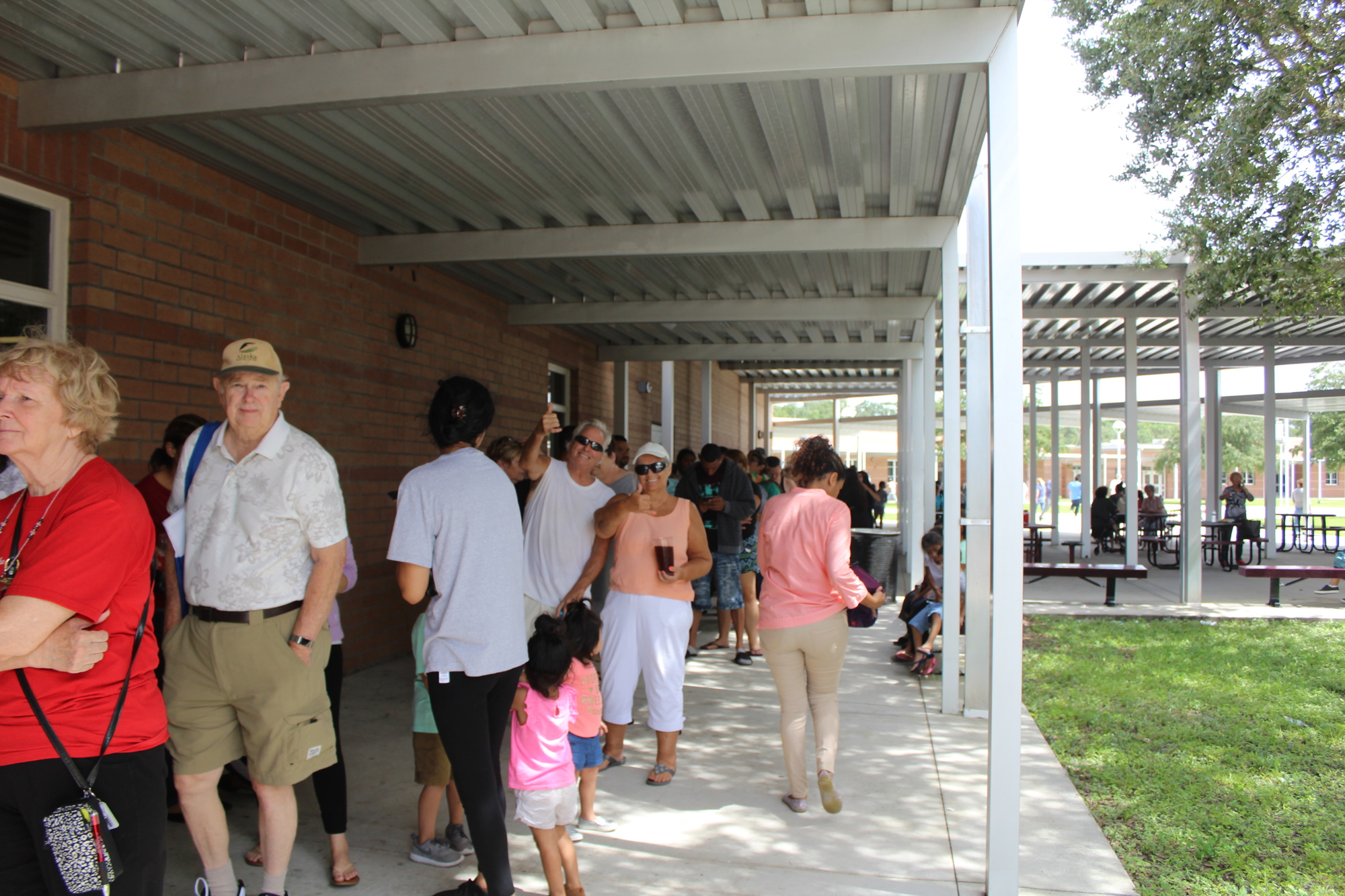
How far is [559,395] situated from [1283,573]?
28.1 feet

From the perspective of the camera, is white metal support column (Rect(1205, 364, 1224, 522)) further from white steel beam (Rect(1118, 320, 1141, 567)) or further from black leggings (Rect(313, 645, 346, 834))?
black leggings (Rect(313, 645, 346, 834))

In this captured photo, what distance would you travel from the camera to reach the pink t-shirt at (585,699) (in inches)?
127

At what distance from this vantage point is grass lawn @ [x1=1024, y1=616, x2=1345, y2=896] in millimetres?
3480

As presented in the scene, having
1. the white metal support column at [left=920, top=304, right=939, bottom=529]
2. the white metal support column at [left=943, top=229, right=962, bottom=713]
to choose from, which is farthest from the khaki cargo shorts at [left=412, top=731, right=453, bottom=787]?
the white metal support column at [left=920, top=304, right=939, bottom=529]

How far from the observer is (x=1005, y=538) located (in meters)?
3.23

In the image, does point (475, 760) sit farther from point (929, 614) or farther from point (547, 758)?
point (929, 614)

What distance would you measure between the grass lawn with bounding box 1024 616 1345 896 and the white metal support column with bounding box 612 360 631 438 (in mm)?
5885

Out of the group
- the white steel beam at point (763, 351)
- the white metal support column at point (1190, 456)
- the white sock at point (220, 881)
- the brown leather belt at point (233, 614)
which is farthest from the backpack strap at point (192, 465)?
the white metal support column at point (1190, 456)

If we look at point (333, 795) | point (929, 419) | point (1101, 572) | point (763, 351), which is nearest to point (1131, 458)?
point (1101, 572)

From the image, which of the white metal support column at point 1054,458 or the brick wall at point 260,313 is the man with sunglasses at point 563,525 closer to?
the brick wall at point 260,313

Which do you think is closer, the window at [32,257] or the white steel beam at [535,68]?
the white steel beam at [535,68]

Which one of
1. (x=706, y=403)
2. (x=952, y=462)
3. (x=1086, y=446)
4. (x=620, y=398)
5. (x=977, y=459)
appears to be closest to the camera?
(x=977, y=459)

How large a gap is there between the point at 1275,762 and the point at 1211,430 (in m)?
13.5

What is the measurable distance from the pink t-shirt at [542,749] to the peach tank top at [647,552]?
3.82 ft
